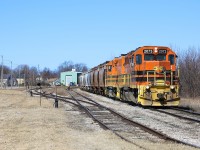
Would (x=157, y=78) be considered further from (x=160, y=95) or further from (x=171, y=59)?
(x=171, y=59)

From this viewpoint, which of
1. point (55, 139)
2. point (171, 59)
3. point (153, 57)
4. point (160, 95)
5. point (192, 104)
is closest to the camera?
point (55, 139)

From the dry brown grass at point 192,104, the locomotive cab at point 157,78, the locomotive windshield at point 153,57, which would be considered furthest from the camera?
the dry brown grass at point 192,104

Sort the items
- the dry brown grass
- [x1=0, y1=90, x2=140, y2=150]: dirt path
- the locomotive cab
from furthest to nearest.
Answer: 1. the dry brown grass
2. the locomotive cab
3. [x1=0, y1=90, x2=140, y2=150]: dirt path

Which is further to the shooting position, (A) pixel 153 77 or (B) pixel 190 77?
(B) pixel 190 77

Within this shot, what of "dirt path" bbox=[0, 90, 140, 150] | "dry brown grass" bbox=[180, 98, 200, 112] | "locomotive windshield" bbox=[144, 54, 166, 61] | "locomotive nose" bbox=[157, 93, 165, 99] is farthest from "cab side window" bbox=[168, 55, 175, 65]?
"dirt path" bbox=[0, 90, 140, 150]

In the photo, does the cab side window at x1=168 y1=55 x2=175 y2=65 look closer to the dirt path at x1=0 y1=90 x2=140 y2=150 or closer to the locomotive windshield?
the locomotive windshield

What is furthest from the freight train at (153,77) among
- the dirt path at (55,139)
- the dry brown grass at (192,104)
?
the dirt path at (55,139)

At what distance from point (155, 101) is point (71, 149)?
49.4 ft

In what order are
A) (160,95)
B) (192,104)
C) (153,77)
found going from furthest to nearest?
(192,104), (153,77), (160,95)

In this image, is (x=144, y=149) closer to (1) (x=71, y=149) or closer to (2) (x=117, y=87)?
(1) (x=71, y=149)

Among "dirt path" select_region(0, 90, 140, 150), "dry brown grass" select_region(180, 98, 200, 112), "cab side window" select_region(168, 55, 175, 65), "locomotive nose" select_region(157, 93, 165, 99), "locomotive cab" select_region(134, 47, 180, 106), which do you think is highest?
"cab side window" select_region(168, 55, 175, 65)

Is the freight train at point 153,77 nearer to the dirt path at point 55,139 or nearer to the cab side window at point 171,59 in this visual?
the cab side window at point 171,59

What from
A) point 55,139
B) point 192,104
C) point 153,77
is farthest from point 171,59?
point 55,139

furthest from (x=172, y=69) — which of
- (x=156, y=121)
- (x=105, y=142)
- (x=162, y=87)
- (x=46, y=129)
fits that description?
(x=105, y=142)
